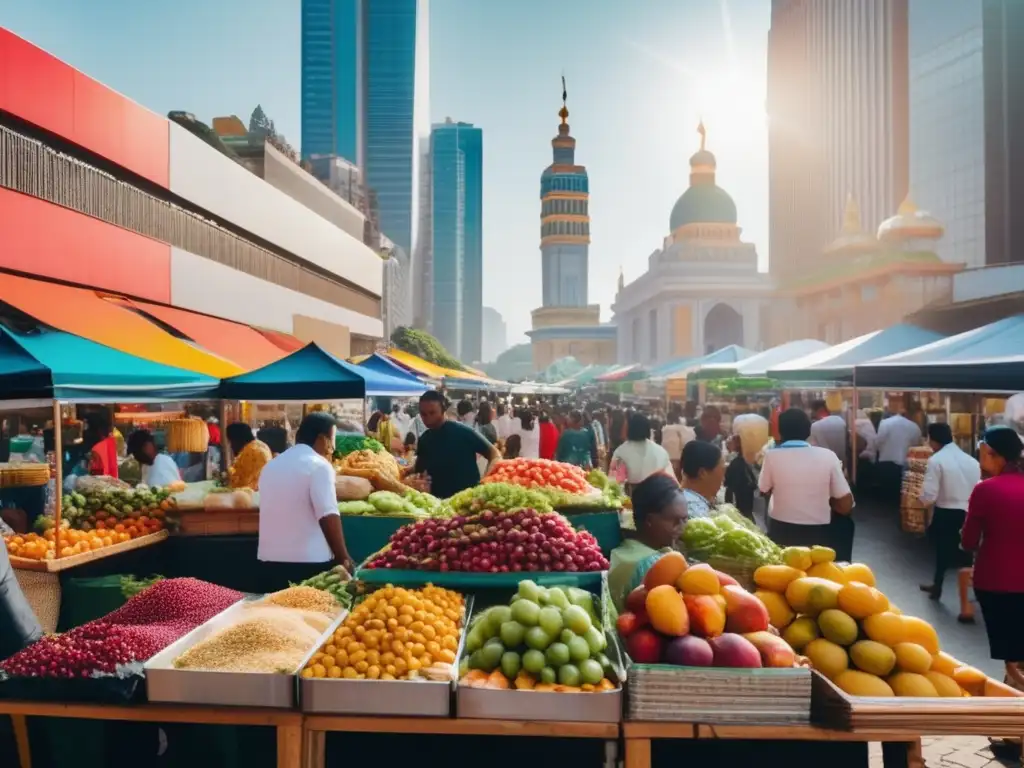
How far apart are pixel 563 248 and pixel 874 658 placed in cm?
10827

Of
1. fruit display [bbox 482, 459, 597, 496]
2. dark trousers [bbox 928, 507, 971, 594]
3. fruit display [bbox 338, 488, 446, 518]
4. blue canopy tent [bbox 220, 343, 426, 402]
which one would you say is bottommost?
dark trousers [bbox 928, 507, 971, 594]

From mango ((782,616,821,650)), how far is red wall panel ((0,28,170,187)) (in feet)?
45.0

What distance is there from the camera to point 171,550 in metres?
6.54

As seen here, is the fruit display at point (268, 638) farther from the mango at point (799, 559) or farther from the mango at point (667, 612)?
the mango at point (799, 559)

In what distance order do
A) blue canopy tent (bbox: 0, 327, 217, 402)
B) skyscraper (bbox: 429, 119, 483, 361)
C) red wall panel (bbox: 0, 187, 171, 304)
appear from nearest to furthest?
blue canopy tent (bbox: 0, 327, 217, 402), red wall panel (bbox: 0, 187, 171, 304), skyscraper (bbox: 429, 119, 483, 361)

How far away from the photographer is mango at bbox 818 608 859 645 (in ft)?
10.6

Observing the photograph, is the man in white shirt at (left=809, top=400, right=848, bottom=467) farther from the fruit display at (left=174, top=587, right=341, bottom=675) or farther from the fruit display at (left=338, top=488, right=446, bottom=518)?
the fruit display at (left=174, top=587, right=341, bottom=675)

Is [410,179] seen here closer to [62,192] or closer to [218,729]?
[62,192]

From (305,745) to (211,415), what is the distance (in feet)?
60.7

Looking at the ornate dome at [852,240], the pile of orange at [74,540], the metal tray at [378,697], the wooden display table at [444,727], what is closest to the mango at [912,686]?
the wooden display table at [444,727]

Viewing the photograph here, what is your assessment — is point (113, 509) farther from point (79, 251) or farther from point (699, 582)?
point (79, 251)

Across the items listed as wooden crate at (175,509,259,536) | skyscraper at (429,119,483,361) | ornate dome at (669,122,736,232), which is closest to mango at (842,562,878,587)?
wooden crate at (175,509,259,536)

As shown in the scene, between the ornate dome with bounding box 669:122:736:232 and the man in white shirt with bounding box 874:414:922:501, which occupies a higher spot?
the ornate dome with bounding box 669:122:736:232

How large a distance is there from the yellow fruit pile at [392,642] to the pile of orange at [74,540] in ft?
10.8
